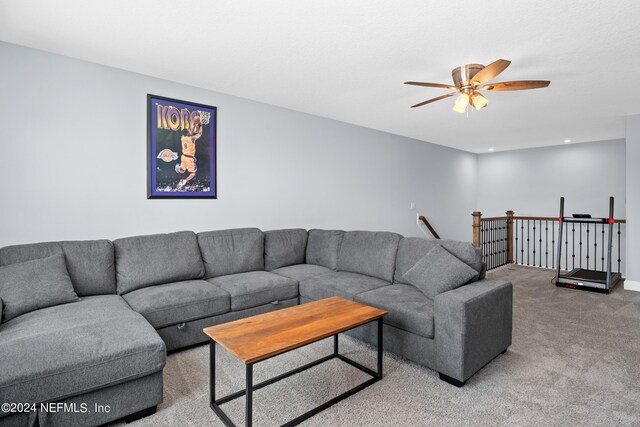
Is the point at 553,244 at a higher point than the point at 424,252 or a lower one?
lower

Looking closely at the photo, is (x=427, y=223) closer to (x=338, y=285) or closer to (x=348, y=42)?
(x=338, y=285)

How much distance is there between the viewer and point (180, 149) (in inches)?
138

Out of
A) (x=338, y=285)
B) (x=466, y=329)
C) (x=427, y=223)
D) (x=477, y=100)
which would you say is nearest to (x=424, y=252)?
(x=338, y=285)

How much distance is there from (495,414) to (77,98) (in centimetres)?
395

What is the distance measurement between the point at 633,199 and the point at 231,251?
536 cm

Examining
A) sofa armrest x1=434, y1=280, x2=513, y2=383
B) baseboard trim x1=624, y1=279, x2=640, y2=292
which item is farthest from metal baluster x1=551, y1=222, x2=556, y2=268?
sofa armrest x1=434, y1=280, x2=513, y2=383

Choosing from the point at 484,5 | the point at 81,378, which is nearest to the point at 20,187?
the point at 81,378

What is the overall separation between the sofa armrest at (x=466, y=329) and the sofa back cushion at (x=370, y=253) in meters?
0.90

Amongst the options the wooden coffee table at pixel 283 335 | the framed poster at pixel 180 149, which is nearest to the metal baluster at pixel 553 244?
the wooden coffee table at pixel 283 335

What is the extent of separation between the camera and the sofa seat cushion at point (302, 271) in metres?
3.47

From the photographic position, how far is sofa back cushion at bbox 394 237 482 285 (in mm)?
2791

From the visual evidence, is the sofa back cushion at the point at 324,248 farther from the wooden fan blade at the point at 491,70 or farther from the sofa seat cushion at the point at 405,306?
the wooden fan blade at the point at 491,70

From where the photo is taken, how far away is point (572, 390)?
7.08ft

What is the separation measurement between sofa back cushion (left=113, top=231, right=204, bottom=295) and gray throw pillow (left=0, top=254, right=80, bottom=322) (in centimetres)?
41
